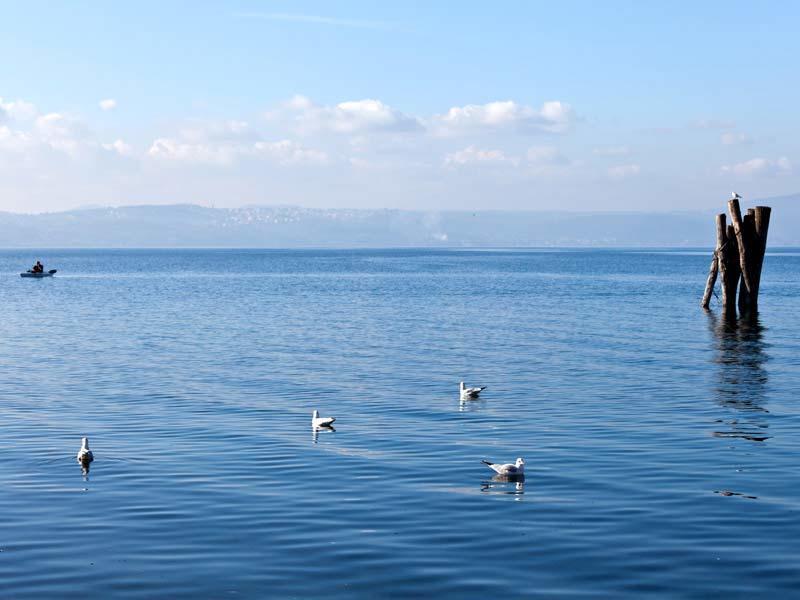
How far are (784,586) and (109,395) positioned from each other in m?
19.9

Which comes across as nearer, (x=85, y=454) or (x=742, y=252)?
(x=85, y=454)

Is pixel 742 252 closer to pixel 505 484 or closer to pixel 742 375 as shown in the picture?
pixel 742 375

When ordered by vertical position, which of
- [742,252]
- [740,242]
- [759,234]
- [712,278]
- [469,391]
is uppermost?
[759,234]

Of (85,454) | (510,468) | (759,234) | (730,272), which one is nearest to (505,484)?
(510,468)

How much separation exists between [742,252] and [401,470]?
36.0m

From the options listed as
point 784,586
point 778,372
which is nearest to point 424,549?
point 784,586

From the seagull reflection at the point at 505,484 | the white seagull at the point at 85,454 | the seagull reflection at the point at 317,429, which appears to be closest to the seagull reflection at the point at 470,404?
the seagull reflection at the point at 317,429

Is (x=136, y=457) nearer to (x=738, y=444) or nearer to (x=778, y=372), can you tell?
(x=738, y=444)

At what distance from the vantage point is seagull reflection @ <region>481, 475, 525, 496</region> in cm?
1667

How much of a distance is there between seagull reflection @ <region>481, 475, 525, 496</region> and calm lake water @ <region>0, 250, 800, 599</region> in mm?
63

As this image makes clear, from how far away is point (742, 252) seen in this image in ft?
164

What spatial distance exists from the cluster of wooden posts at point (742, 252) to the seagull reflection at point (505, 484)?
34.6 metres

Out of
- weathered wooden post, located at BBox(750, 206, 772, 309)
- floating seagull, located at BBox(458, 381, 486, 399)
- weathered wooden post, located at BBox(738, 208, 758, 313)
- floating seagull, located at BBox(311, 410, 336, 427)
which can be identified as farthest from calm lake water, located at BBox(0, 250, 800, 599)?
weathered wooden post, located at BBox(750, 206, 772, 309)

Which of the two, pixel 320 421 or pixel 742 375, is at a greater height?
pixel 742 375
